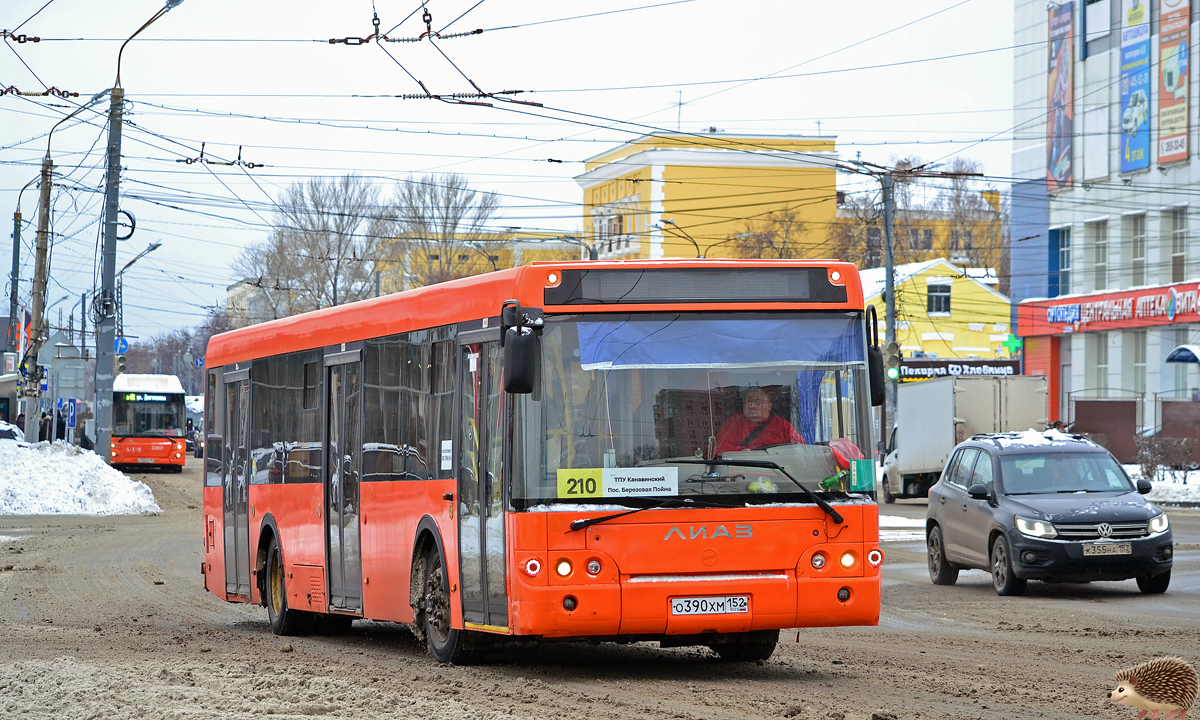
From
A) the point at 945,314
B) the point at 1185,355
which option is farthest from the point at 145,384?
the point at 945,314

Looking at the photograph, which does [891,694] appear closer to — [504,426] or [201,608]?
[504,426]

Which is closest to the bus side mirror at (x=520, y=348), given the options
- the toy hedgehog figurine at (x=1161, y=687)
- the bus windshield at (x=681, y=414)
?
the bus windshield at (x=681, y=414)

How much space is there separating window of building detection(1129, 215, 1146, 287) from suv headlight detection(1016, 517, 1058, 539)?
35650mm

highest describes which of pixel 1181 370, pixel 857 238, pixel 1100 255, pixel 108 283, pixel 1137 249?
pixel 857 238

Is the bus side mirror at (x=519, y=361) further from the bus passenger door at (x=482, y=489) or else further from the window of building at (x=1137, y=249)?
the window of building at (x=1137, y=249)

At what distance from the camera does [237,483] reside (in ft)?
51.3

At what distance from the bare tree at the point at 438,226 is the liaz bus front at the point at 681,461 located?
2534 inches

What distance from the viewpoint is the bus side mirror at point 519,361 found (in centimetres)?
896

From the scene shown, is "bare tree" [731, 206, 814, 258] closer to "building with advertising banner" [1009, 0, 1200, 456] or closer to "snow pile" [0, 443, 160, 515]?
"building with advertising banner" [1009, 0, 1200, 456]

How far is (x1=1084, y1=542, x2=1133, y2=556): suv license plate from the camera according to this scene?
52.7ft

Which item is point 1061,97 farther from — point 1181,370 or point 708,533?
point 708,533

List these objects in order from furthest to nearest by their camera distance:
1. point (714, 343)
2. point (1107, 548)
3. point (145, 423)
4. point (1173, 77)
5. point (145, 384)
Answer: point (145, 384) < point (145, 423) < point (1173, 77) < point (1107, 548) < point (714, 343)

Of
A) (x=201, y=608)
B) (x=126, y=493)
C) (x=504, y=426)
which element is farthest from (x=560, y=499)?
(x=126, y=493)

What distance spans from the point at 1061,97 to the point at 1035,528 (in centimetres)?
3833
